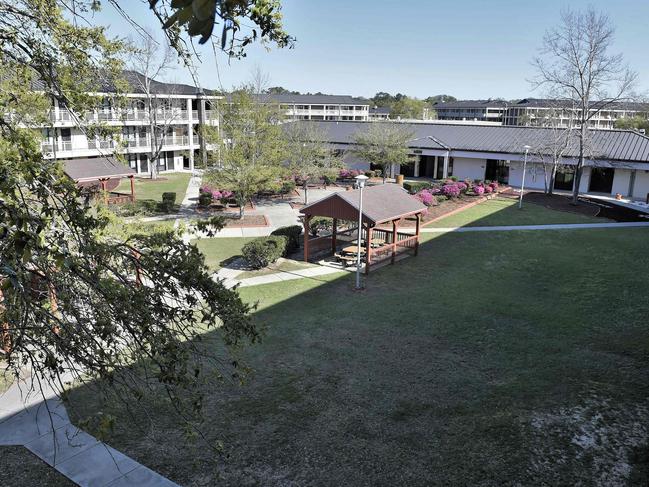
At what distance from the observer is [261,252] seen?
20188 millimetres

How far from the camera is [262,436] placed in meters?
9.58

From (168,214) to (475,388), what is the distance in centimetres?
2435

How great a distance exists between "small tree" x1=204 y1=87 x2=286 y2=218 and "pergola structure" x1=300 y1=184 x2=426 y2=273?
7453mm

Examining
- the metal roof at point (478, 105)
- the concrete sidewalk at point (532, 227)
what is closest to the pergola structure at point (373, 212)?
the concrete sidewalk at point (532, 227)

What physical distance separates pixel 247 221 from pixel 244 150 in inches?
148

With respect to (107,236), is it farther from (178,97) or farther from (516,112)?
(516,112)

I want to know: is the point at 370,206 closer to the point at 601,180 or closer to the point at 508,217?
the point at 508,217

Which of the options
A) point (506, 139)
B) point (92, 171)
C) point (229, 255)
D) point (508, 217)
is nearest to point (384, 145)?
point (506, 139)

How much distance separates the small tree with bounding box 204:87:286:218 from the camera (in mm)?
28375

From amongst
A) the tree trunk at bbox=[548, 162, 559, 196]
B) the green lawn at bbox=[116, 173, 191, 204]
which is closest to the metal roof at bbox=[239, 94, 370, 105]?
the green lawn at bbox=[116, 173, 191, 204]

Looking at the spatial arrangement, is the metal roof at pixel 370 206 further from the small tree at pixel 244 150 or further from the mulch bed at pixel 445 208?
the small tree at pixel 244 150

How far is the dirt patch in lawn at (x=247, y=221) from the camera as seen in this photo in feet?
92.8

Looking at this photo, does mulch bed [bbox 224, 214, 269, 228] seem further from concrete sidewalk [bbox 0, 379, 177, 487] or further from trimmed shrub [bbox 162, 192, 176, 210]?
concrete sidewalk [bbox 0, 379, 177, 487]

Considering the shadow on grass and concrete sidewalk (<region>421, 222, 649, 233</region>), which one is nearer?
the shadow on grass
